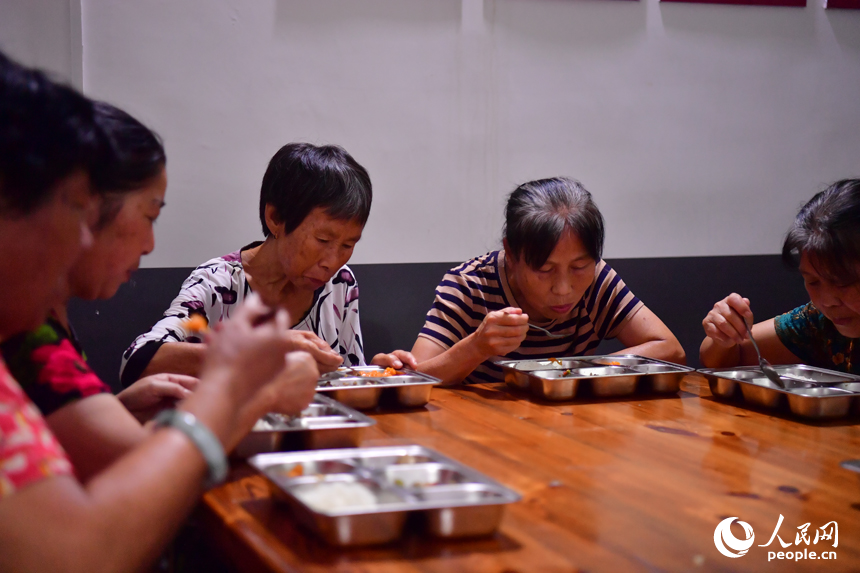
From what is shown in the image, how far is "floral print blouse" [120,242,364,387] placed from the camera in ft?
6.35

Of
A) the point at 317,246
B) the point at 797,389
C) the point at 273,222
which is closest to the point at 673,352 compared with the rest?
the point at 797,389

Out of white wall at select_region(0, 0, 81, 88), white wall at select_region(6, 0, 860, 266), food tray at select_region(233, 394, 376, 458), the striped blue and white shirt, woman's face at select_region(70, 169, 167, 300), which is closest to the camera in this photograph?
woman's face at select_region(70, 169, 167, 300)

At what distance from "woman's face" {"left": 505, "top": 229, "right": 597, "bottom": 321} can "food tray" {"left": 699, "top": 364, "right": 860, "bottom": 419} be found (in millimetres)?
472

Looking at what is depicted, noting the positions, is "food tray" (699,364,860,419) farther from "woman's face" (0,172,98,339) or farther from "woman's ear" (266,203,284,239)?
"woman's face" (0,172,98,339)

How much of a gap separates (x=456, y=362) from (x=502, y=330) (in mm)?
177

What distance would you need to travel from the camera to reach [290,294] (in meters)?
2.45

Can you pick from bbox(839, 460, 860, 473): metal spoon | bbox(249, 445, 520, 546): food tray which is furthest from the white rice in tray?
bbox(839, 460, 860, 473): metal spoon

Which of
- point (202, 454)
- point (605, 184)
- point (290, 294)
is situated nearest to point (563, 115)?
point (605, 184)

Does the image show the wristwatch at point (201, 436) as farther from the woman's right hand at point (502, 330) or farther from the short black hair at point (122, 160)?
the woman's right hand at point (502, 330)

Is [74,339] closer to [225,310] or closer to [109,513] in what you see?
[109,513]

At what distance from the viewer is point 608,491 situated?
3.82ft

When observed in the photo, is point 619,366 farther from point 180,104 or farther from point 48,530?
point 180,104

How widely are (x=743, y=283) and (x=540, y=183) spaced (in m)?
1.81

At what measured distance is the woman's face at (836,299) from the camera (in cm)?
186
